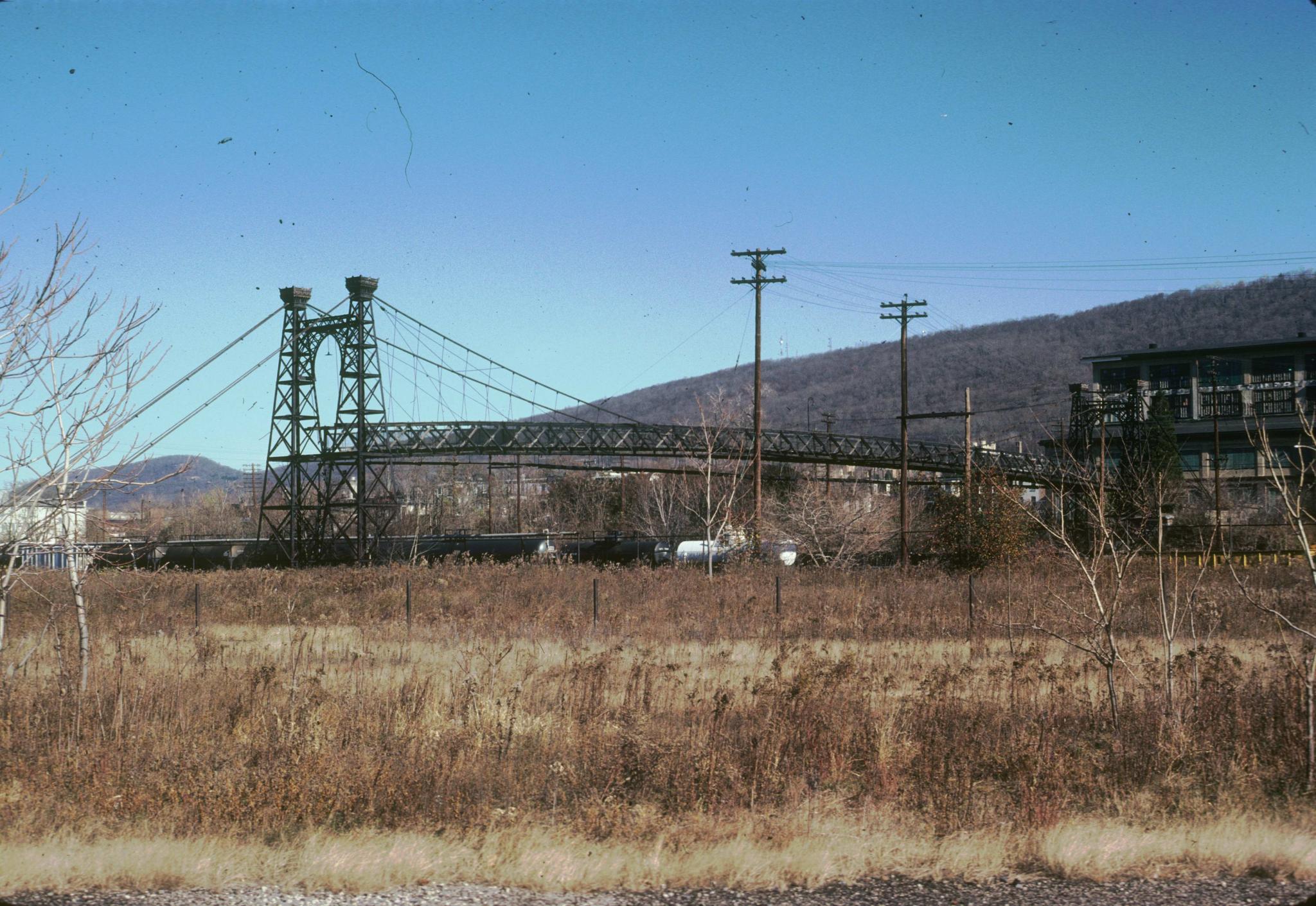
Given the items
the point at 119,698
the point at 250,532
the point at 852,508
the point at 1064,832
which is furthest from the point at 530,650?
the point at 250,532

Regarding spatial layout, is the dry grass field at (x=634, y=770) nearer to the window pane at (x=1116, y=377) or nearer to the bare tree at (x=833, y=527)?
the bare tree at (x=833, y=527)

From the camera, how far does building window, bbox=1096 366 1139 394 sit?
75625 millimetres

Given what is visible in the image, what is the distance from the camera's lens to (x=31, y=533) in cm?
845

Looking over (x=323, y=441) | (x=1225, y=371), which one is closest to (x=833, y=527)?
(x=323, y=441)

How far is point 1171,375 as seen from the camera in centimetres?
7450

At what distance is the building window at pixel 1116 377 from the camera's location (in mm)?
75625

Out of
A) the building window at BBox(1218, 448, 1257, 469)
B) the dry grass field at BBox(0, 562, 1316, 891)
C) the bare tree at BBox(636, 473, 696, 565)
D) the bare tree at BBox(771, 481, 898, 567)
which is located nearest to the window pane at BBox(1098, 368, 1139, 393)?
the building window at BBox(1218, 448, 1257, 469)

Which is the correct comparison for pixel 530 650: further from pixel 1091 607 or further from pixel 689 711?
pixel 1091 607

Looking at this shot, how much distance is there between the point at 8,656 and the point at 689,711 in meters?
9.22

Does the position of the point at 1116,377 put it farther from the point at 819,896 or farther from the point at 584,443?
the point at 819,896

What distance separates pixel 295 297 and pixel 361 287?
3.65 metres

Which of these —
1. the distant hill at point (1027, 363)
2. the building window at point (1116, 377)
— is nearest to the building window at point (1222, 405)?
the building window at point (1116, 377)

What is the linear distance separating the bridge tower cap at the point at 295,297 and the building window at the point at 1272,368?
5855cm

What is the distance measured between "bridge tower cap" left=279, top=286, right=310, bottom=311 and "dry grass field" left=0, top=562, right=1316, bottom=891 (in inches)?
1336
